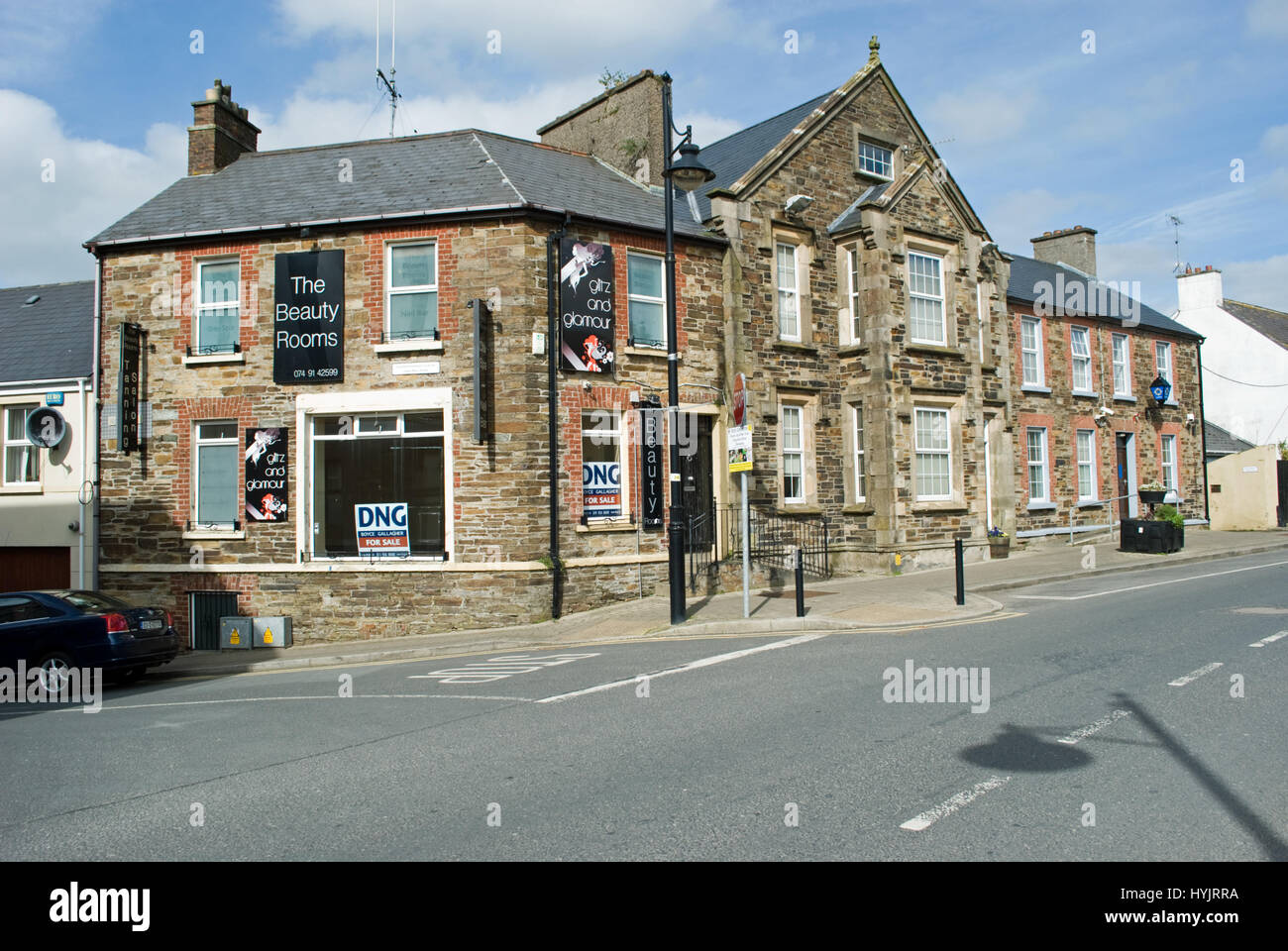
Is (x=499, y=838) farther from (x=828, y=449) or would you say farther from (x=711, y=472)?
(x=828, y=449)

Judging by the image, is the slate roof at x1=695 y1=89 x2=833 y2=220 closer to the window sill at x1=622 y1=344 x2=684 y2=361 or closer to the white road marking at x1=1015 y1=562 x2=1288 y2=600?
the window sill at x1=622 y1=344 x2=684 y2=361

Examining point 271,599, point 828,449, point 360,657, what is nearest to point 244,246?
point 271,599

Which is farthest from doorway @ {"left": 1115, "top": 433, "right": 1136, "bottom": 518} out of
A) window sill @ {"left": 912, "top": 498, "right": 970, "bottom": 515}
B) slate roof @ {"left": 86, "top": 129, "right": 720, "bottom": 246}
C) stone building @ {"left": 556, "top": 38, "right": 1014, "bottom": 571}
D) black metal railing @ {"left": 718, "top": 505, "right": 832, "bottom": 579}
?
slate roof @ {"left": 86, "top": 129, "right": 720, "bottom": 246}

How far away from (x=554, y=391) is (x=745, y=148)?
904cm

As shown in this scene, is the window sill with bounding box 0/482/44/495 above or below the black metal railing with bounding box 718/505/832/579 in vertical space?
above

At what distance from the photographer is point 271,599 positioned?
55.6 feet

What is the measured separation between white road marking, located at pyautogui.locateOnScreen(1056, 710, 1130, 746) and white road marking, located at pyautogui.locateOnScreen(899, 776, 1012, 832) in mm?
1113

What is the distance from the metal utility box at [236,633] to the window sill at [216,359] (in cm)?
469

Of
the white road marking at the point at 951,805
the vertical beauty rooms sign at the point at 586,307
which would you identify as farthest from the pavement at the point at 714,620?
the white road marking at the point at 951,805

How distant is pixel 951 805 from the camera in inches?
216

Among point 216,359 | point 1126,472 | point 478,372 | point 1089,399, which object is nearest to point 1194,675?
point 478,372

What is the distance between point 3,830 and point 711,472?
46.1ft

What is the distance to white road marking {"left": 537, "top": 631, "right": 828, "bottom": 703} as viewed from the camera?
31.1 ft

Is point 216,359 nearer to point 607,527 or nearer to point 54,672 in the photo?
Result: point 54,672
